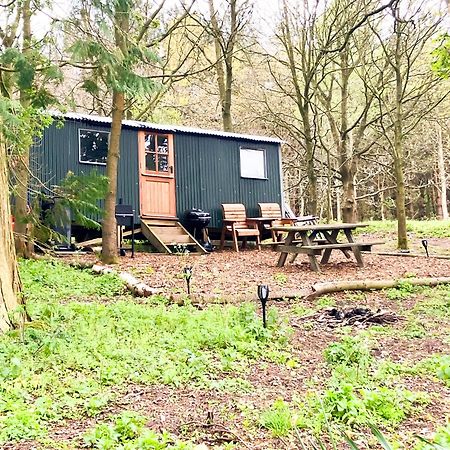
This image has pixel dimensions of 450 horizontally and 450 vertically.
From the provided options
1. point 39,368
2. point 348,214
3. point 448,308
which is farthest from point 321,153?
point 39,368

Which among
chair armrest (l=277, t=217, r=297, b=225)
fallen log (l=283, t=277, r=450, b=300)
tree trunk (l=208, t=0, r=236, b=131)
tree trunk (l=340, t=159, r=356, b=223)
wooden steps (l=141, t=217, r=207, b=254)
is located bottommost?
fallen log (l=283, t=277, r=450, b=300)

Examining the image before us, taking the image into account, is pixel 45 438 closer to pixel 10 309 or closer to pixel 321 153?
pixel 10 309

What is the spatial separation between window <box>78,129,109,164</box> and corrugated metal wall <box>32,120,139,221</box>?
10 centimetres

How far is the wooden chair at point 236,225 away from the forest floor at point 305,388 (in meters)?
6.01

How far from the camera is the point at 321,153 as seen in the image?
762 inches

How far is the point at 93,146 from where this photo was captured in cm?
1093

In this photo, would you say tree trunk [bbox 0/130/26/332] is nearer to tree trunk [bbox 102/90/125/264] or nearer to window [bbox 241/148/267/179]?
tree trunk [bbox 102/90/125/264]

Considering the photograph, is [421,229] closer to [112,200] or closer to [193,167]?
[193,167]

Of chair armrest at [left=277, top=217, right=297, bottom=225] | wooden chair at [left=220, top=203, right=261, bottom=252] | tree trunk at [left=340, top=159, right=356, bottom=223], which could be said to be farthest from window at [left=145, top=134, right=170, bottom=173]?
tree trunk at [left=340, top=159, right=356, bottom=223]

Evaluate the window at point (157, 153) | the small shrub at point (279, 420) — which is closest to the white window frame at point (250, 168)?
the window at point (157, 153)

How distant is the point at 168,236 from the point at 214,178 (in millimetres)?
2429

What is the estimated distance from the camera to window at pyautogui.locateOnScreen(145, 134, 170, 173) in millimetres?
11680

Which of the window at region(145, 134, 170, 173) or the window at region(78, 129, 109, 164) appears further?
the window at region(145, 134, 170, 173)

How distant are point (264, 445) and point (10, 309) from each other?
2553mm
